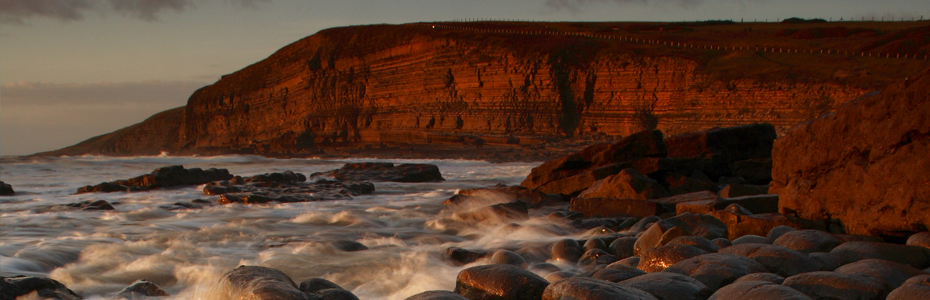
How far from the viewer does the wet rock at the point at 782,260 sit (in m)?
4.24

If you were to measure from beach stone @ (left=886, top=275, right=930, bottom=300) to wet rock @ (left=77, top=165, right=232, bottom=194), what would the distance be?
1522 cm

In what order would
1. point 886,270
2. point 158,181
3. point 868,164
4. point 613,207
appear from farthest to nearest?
point 158,181 → point 613,207 → point 868,164 → point 886,270

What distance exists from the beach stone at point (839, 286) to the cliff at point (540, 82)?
26.1 m

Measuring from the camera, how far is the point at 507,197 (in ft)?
35.7

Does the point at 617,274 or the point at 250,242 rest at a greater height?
the point at 617,274

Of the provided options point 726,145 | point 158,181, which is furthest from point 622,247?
point 158,181

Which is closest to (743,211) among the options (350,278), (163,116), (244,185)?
(350,278)

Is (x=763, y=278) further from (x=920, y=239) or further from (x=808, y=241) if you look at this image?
(x=920, y=239)

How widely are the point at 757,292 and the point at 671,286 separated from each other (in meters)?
0.49

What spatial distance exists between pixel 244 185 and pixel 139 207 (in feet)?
12.6

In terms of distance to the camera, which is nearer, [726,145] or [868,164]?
[868,164]

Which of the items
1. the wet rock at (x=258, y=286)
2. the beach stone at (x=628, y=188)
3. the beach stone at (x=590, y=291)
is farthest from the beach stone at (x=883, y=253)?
the beach stone at (x=628, y=188)

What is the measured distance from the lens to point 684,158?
39.4 feet

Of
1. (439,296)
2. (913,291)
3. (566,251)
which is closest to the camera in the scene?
(913,291)
